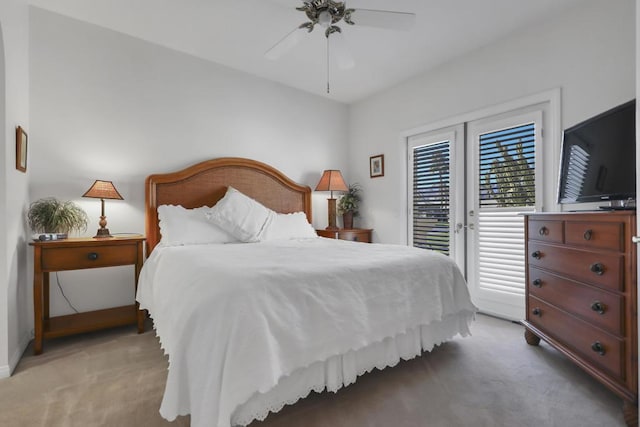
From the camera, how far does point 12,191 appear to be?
6.93 feet

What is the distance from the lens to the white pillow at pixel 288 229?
130 inches

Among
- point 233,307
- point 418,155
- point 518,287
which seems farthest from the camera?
point 418,155

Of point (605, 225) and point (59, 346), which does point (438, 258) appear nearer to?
point (605, 225)

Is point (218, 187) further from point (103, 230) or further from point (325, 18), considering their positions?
point (325, 18)

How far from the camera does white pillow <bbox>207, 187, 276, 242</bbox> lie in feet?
10.0

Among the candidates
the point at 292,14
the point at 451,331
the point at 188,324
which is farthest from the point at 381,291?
the point at 292,14

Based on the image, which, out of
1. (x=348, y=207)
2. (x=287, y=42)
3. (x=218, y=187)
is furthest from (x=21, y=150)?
(x=348, y=207)

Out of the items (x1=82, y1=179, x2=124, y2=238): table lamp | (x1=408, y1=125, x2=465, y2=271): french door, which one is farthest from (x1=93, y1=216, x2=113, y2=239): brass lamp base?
(x1=408, y1=125, x2=465, y2=271): french door

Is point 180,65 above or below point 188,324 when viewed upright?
above

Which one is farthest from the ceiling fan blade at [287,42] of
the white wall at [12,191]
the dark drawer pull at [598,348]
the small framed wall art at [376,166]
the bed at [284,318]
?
the dark drawer pull at [598,348]

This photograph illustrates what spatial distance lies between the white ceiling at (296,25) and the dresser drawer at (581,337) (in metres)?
2.36

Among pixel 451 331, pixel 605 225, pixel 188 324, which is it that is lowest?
pixel 451 331

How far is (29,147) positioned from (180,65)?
157 cm

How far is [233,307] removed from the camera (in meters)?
1.34
